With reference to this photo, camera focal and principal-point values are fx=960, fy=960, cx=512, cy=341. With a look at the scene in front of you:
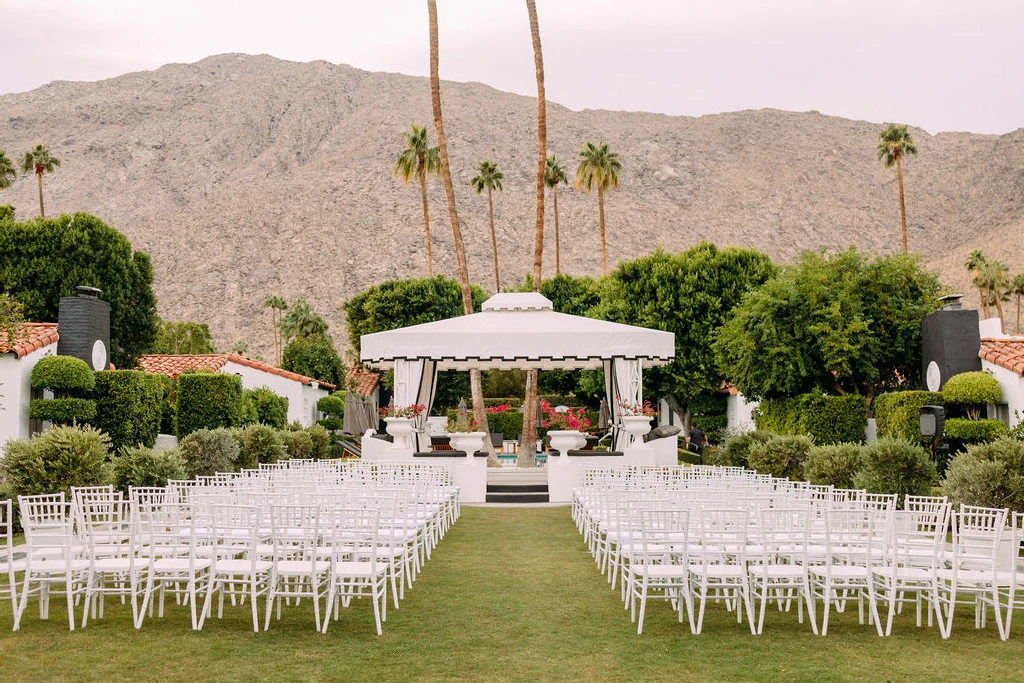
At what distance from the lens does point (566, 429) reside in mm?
18609

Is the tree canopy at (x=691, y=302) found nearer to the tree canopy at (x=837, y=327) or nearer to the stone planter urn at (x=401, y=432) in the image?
the tree canopy at (x=837, y=327)

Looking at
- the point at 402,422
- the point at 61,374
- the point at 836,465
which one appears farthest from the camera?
Result: the point at 402,422

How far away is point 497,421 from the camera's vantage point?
39.0m

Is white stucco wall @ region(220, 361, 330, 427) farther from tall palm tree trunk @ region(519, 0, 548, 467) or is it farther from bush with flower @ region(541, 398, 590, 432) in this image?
bush with flower @ region(541, 398, 590, 432)

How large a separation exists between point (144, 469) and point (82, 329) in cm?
621

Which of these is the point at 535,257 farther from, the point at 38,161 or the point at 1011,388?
the point at 38,161

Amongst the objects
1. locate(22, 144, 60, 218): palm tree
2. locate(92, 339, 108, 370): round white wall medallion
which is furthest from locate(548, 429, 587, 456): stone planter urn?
locate(22, 144, 60, 218): palm tree

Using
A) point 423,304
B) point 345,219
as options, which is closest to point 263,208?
point 345,219

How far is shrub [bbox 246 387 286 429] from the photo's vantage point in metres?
31.3

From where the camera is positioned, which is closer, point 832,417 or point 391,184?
point 832,417

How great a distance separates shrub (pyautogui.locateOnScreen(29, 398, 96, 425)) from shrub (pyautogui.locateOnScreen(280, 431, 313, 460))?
15.3 ft

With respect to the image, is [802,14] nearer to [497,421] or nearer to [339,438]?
[497,421]

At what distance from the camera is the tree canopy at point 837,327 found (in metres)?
19.6

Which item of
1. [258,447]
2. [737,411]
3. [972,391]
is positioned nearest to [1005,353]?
[972,391]
